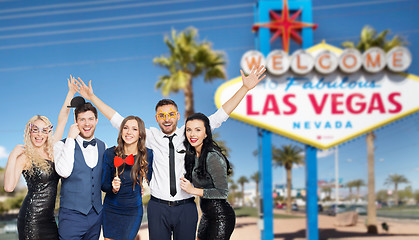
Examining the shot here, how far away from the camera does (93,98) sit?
15.2 feet

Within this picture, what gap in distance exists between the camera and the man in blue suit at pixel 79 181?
3887mm

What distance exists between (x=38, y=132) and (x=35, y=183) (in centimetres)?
50

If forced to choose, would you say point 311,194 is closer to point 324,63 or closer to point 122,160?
point 324,63

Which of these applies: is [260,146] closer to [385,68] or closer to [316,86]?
[316,86]

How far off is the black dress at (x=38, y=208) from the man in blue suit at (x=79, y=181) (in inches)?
7.2

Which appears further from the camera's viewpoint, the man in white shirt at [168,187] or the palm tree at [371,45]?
the palm tree at [371,45]

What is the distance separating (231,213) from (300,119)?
28.4ft

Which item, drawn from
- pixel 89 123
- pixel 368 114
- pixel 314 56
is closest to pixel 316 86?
pixel 314 56

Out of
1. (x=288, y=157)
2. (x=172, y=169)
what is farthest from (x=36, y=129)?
(x=288, y=157)

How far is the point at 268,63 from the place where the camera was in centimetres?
1222

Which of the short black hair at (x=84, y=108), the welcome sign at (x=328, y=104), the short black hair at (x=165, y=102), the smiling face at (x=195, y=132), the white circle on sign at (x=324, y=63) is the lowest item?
the smiling face at (x=195, y=132)

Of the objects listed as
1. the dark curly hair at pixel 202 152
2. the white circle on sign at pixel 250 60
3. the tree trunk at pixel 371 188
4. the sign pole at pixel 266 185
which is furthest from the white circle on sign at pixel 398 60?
the tree trunk at pixel 371 188

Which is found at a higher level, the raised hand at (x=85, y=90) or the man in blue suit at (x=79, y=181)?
the raised hand at (x=85, y=90)

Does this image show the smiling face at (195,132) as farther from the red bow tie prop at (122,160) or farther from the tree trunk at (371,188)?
the tree trunk at (371,188)
